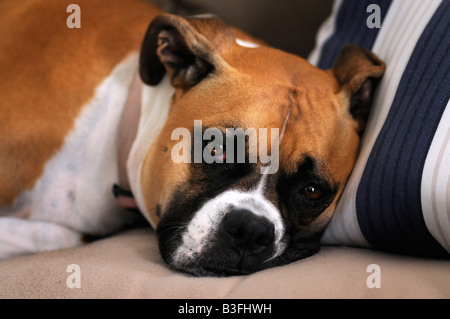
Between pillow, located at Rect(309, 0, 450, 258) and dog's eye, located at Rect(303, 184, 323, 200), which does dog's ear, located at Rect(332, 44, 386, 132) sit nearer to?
pillow, located at Rect(309, 0, 450, 258)

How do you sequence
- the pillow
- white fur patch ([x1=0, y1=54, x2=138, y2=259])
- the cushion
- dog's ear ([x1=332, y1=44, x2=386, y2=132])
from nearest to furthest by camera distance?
1. the cushion
2. the pillow
3. dog's ear ([x1=332, y1=44, x2=386, y2=132])
4. white fur patch ([x1=0, y1=54, x2=138, y2=259])

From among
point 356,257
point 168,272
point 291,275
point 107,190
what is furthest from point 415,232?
point 107,190

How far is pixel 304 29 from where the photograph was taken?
2.26m

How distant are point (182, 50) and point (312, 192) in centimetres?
56

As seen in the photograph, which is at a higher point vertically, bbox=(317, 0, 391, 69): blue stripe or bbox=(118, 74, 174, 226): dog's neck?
bbox=(317, 0, 391, 69): blue stripe

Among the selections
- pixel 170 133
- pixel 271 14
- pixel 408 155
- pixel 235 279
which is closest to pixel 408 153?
pixel 408 155

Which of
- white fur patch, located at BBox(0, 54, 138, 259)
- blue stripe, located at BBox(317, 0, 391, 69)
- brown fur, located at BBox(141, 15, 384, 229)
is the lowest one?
white fur patch, located at BBox(0, 54, 138, 259)

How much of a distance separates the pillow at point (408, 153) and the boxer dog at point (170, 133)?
3.2 inches

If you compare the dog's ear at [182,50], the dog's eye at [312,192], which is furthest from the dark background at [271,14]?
the dog's eye at [312,192]

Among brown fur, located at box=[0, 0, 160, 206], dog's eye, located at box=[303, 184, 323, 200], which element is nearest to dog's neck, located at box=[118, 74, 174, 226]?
brown fur, located at box=[0, 0, 160, 206]

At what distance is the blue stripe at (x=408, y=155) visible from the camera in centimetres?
115

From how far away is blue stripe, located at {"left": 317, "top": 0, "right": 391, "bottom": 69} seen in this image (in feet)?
5.50

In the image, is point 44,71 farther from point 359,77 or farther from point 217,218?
point 359,77
